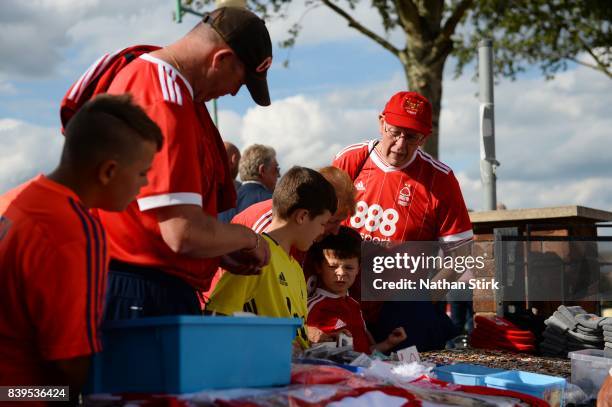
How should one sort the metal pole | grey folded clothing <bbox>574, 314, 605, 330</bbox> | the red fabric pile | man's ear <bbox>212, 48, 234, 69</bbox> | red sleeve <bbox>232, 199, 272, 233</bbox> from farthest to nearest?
the metal pole, the red fabric pile, grey folded clothing <bbox>574, 314, 605, 330</bbox>, red sleeve <bbox>232, 199, 272, 233</bbox>, man's ear <bbox>212, 48, 234, 69</bbox>

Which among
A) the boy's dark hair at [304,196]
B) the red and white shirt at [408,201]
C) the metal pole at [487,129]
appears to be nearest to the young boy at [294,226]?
the boy's dark hair at [304,196]

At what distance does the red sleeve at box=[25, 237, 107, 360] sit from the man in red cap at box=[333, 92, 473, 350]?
9.28ft

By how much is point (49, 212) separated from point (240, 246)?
2.04 ft

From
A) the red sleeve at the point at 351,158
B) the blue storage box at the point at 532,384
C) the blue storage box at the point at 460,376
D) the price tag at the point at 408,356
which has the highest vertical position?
the red sleeve at the point at 351,158

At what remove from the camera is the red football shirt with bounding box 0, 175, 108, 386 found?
1839mm

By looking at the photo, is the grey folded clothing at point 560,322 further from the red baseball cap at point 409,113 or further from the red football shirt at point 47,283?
the red football shirt at point 47,283

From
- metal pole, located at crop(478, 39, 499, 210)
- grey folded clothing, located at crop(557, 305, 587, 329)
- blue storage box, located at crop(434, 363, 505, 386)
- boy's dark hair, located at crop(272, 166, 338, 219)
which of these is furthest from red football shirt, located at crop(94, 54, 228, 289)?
metal pole, located at crop(478, 39, 499, 210)

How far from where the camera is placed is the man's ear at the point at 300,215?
335 cm

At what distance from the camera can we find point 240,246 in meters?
2.37

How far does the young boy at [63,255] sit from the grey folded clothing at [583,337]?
4020 mm

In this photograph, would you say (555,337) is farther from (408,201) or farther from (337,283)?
(337,283)

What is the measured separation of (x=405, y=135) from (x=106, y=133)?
2889mm

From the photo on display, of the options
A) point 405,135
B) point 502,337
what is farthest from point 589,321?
point 405,135

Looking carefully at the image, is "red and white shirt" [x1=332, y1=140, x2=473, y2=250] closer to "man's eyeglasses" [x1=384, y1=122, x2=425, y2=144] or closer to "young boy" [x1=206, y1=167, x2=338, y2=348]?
"man's eyeglasses" [x1=384, y1=122, x2=425, y2=144]
